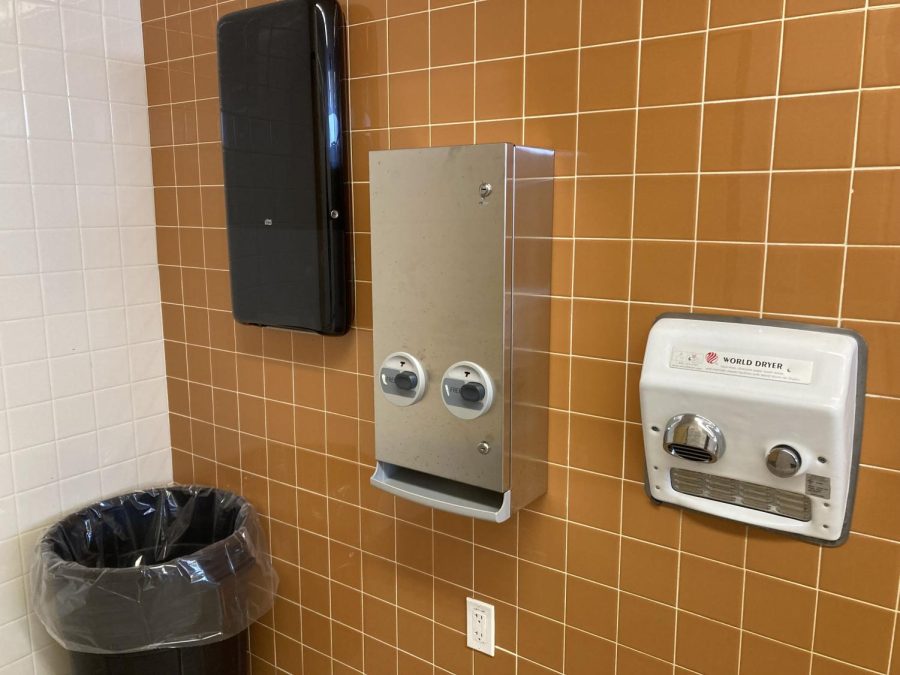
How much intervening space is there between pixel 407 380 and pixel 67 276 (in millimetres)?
1010

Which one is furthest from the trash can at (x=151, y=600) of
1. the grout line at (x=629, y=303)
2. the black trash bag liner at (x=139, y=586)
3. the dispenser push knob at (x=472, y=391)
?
the grout line at (x=629, y=303)

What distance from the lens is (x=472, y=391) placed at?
3.96 ft

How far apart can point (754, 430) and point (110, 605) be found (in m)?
1.27

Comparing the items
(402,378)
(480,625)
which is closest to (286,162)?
(402,378)

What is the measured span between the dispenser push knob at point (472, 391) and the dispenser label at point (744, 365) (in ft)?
1.00

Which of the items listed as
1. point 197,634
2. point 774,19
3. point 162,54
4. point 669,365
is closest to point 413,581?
point 197,634

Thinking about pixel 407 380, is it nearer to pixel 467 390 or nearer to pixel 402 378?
pixel 402 378

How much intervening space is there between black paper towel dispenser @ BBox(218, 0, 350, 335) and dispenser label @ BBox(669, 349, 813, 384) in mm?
740

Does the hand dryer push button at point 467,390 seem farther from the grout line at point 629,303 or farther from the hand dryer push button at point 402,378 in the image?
the grout line at point 629,303

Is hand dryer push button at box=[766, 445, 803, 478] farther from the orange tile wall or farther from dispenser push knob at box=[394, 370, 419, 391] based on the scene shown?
dispenser push knob at box=[394, 370, 419, 391]

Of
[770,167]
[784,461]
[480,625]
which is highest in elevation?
[770,167]

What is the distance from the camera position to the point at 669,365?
1.09 meters

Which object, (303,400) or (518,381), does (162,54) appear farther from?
(518,381)

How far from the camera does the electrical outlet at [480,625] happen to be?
1.46 metres
